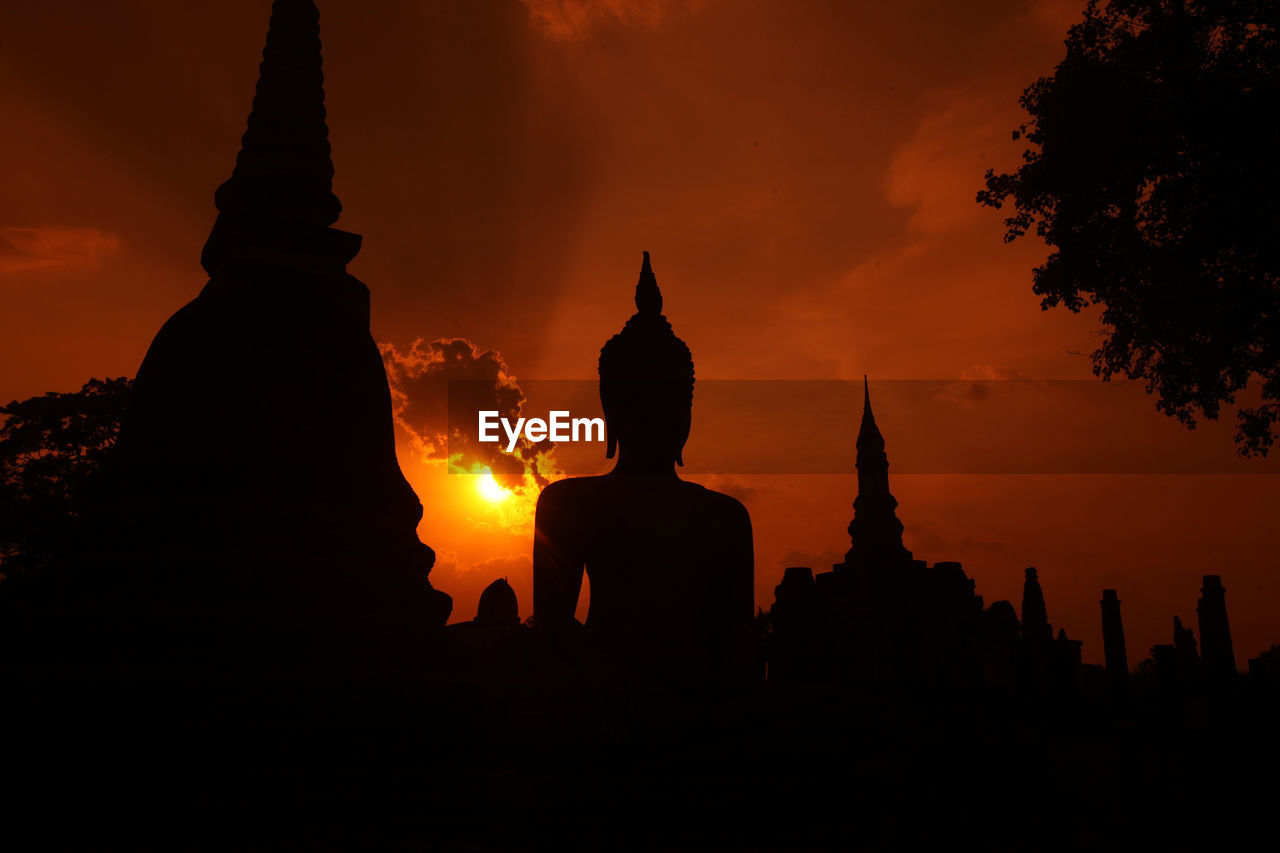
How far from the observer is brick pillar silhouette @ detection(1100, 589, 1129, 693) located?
21719 millimetres

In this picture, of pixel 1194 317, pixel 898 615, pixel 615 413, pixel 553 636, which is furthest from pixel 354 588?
pixel 898 615

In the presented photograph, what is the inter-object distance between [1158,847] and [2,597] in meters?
11.4

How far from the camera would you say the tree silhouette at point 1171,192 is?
11.6m

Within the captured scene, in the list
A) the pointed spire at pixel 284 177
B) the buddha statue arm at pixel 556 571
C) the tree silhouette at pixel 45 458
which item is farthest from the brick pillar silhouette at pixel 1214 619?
the tree silhouette at pixel 45 458

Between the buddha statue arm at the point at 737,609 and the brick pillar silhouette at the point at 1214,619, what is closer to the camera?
the buddha statue arm at the point at 737,609

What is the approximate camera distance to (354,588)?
9.21m

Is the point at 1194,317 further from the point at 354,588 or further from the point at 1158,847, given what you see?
the point at 354,588

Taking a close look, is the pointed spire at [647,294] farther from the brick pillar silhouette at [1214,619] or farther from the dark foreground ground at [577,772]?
the brick pillar silhouette at [1214,619]

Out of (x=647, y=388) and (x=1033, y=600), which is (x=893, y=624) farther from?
(x=647, y=388)

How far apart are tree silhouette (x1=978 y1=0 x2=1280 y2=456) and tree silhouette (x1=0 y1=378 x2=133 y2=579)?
75.0 feet

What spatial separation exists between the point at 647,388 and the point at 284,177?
5.42 meters

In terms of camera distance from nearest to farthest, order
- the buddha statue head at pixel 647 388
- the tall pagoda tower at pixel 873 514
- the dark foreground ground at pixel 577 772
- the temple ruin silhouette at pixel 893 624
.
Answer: the dark foreground ground at pixel 577 772 → the buddha statue head at pixel 647 388 → the temple ruin silhouette at pixel 893 624 → the tall pagoda tower at pixel 873 514

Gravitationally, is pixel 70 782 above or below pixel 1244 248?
below

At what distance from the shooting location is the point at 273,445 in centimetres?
962
